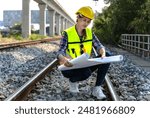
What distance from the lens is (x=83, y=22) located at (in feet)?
23.2

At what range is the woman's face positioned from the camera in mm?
7020

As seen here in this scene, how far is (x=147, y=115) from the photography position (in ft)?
17.3

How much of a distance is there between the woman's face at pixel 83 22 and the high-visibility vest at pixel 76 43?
0.55ft

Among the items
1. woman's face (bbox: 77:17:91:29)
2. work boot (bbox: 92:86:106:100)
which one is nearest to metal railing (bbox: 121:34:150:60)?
work boot (bbox: 92:86:106:100)

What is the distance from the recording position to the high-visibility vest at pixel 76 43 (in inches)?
286

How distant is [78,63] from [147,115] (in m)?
1.98

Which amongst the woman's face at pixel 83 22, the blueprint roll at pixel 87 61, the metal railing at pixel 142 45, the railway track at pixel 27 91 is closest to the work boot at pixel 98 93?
the railway track at pixel 27 91

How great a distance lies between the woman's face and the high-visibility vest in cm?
17

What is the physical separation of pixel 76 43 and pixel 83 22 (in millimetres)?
425

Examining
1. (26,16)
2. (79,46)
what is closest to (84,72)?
(79,46)

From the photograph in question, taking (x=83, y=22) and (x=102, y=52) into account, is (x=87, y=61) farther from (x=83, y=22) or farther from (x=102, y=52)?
(x=83, y=22)

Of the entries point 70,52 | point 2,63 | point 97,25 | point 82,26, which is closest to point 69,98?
point 70,52

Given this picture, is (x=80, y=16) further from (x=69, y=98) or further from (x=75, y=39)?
(x=69, y=98)

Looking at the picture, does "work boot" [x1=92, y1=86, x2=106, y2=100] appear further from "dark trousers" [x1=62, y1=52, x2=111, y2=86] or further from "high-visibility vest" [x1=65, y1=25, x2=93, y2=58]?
"high-visibility vest" [x1=65, y1=25, x2=93, y2=58]
